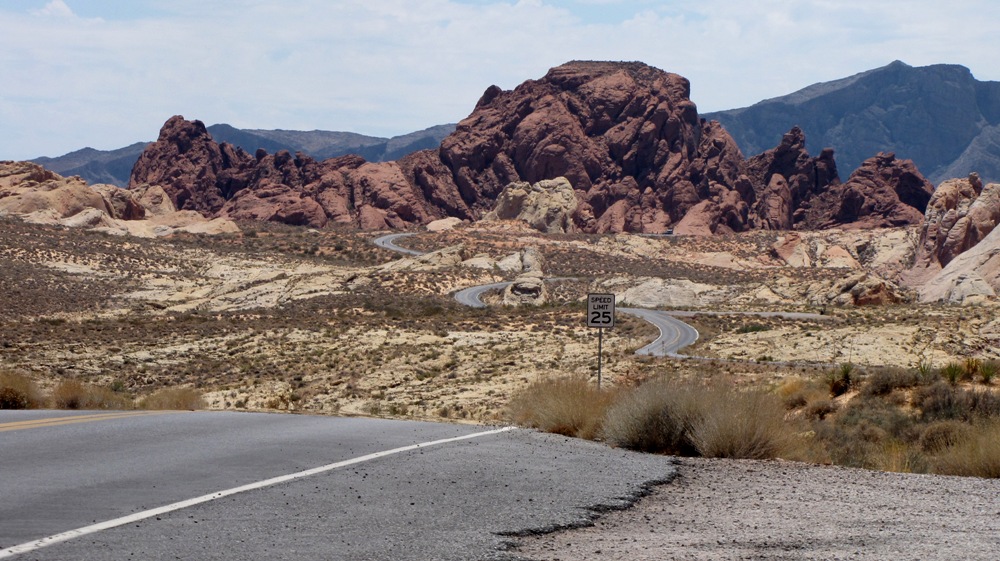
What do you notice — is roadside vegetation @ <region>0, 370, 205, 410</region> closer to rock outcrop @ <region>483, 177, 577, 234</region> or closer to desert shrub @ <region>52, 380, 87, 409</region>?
desert shrub @ <region>52, 380, 87, 409</region>

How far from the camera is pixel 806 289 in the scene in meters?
74.2

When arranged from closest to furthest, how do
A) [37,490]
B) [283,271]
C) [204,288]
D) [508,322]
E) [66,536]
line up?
[66,536]
[37,490]
[508,322]
[204,288]
[283,271]

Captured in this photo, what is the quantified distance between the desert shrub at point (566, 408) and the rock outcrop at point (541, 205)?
109 m

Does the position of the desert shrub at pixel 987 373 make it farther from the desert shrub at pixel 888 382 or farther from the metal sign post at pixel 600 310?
the metal sign post at pixel 600 310

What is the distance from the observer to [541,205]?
126438 mm

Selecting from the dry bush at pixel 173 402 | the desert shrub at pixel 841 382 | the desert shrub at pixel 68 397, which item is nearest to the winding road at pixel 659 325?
the desert shrub at pixel 841 382

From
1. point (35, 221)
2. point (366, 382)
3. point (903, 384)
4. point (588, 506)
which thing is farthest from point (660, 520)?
point (35, 221)

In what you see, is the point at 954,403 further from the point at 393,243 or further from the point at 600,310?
the point at 393,243

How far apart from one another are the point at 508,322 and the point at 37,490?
149 ft

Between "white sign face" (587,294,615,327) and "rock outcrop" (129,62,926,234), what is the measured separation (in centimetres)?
10640

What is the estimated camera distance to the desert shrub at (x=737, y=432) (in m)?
11.6

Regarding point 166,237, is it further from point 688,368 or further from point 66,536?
point 66,536

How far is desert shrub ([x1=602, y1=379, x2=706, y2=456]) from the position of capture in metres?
12.0

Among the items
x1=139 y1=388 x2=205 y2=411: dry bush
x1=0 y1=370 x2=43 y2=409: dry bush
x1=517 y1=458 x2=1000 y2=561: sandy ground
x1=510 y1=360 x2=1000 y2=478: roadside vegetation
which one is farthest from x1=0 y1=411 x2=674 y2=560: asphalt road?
x1=139 y1=388 x2=205 y2=411: dry bush
